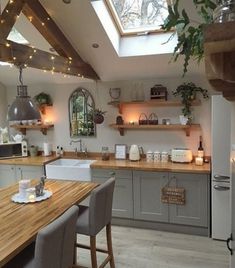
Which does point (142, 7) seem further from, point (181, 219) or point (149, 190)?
point (181, 219)

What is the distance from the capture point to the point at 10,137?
17.0 feet

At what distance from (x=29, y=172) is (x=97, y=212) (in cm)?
226

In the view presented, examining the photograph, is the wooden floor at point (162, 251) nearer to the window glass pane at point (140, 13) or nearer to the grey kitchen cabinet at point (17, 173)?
the grey kitchen cabinet at point (17, 173)

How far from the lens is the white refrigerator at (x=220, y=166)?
3.33 m

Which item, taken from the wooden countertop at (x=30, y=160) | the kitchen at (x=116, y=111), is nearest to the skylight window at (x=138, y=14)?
the kitchen at (x=116, y=111)

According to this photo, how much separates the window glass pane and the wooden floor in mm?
2692

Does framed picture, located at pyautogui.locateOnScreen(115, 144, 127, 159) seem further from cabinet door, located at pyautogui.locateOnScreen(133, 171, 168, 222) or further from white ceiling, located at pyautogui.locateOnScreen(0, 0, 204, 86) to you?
white ceiling, located at pyautogui.locateOnScreen(0, 0, 204, 86)

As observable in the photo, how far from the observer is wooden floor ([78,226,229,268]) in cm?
309

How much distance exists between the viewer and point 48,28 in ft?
10.4

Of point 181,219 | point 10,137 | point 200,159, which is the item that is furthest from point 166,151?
point 10,137

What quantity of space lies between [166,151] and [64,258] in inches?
104

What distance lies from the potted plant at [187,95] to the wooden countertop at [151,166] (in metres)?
0.66

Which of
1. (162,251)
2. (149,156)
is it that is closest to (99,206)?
(162,251)

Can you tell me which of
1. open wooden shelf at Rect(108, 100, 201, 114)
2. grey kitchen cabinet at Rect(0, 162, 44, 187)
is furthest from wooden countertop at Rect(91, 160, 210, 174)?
grey kitchen cabinet at Rect(0, 162, 44, 187)
